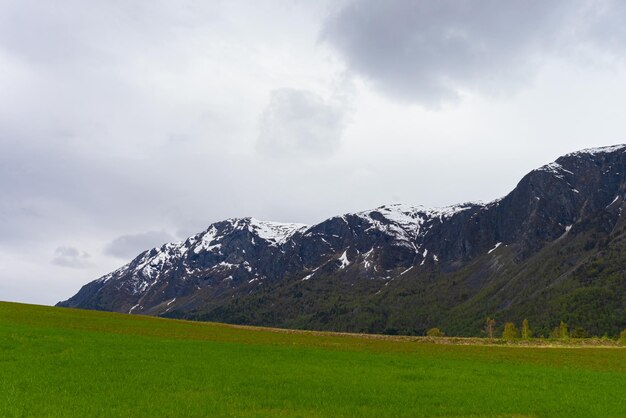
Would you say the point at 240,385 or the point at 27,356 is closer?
the point at 240,385

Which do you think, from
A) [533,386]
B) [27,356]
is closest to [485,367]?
[533,386]

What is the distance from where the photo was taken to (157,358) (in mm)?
38875

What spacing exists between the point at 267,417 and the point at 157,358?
21518mm

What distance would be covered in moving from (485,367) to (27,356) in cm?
4129

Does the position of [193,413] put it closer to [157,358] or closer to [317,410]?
[317,410]

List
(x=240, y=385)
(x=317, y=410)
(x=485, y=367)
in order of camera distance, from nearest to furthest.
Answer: (x=317, y=410) → (x=240, y=385) → (x=485, y=367)

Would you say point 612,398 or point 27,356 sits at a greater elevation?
point 27,356

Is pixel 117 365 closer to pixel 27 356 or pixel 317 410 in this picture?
pixel 27 356

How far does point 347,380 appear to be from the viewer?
1255 inches

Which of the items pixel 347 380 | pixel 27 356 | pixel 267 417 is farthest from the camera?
pixel 27 356

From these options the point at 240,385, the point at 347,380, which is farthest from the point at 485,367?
the point at 240,385

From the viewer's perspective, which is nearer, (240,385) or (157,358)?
(240,385)

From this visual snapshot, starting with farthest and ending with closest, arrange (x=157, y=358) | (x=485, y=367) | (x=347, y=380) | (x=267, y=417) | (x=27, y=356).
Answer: (x=485, y=367), (x=157, y=358), (x=27, y=356), (x=347, y=380), (x=267, y=417)

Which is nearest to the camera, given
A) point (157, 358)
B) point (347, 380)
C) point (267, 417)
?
point (267, 417)
